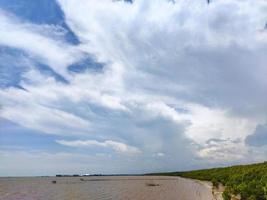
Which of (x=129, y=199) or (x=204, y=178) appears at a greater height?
(x=204, y=178)

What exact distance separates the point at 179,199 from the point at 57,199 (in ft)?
77.3

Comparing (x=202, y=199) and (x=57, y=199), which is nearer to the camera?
(x=202, y=199)

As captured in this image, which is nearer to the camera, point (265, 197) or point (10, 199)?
point (265, 197)

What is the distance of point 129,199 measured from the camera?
71438 millimetres

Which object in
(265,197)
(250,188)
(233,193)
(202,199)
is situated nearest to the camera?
(265,197)

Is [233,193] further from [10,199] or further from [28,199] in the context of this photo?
[10,199]

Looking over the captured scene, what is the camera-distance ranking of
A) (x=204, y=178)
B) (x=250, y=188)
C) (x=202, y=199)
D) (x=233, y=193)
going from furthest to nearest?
(x=204, y=178) < (x=202, y=199) < (x=233, y=193) < (x=250, y=188)

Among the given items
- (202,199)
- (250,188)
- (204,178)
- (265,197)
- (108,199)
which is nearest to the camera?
(265,197)

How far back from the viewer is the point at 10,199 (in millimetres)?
77188

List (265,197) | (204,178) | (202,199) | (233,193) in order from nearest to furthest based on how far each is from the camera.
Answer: (265,197) < (233,193) < (202,199) < (204,178)

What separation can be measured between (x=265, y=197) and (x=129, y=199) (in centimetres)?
3466

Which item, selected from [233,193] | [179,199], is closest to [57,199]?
[179,199]

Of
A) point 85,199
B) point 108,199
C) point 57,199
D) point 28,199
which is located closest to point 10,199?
point 28,199

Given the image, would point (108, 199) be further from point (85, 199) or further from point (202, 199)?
point (202, 199)
